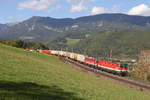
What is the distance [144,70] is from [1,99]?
67.4 metres

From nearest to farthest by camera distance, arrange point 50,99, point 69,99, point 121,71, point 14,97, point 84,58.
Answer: point 14,97 → point 50,99 → point 69,99 → point 121,71 → point 84,58

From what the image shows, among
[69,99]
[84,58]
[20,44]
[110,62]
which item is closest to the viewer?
[69,99]

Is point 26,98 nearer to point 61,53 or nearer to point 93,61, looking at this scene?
point 93,61

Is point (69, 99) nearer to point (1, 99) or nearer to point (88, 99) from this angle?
point (88, 99)

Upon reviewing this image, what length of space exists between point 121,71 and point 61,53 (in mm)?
69255

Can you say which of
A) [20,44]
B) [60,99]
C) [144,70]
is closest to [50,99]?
[60,99]

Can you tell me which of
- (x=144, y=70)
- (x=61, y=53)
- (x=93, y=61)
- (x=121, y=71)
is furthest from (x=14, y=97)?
(x=61, y=53)

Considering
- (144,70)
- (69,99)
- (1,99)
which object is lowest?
(144,70)

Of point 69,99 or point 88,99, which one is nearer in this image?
point 69,99

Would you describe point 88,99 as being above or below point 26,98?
below

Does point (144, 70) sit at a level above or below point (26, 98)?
below

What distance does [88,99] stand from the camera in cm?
1255

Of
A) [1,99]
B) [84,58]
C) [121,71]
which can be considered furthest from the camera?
[84,58]

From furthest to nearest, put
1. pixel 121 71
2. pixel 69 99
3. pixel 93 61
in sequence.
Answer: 1. pixel 93 61
2. pixel 121 71
3. pixel 69 99
